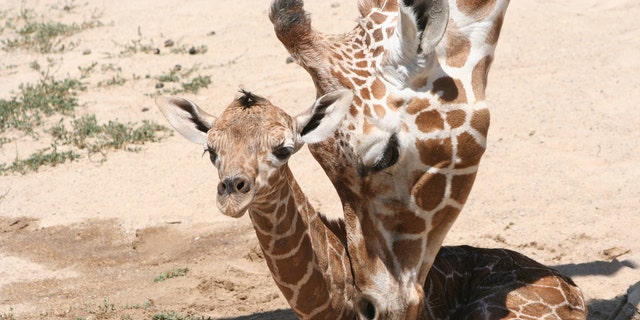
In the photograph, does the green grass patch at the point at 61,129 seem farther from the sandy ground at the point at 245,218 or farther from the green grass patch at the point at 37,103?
the sandy ground at the point at 245,218

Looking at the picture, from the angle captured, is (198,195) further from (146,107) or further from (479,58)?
(479,58)

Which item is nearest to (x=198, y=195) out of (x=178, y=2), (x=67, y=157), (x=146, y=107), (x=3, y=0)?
(x=67, y=157)

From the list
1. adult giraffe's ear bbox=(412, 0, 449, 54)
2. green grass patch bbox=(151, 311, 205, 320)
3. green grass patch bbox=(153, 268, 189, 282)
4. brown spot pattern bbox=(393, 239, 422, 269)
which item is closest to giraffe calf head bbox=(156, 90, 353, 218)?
adult giraffe's ear bbox=(412, 0, 449, 54)

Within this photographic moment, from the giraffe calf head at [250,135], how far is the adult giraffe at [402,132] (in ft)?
0.67

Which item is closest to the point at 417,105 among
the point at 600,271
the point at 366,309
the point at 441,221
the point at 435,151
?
the point at 435,151

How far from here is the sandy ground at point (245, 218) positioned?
7066 millimetres

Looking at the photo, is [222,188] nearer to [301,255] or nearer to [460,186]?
[301,255]

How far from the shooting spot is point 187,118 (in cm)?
482

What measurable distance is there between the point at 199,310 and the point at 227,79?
5657 mm

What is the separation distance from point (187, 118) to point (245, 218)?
3.54 metres

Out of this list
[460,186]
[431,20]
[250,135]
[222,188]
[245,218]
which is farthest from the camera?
[245,218]

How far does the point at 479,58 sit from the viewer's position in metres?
4.84

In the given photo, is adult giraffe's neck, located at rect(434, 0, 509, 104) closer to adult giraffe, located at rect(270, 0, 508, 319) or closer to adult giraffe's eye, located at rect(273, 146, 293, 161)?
adult giraffe, located at rect(270, 0, 508, 319)

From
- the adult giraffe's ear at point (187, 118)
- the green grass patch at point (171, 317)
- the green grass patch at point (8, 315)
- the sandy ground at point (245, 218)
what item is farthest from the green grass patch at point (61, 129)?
the adult giraffe's ear at point (187, 118)
